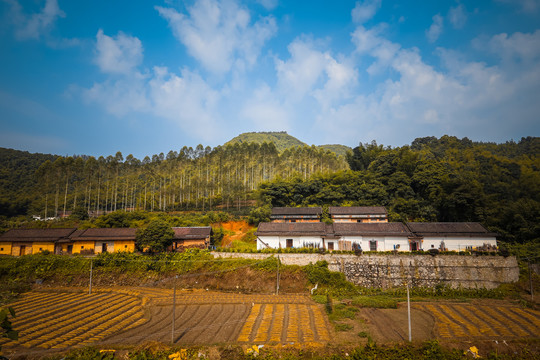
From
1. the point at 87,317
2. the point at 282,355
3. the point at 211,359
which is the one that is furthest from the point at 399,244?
the point at 87,317

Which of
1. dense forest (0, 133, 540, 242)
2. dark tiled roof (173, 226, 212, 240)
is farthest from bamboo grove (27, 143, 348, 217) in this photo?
dark tiled roof (173, 226, 212, 240)

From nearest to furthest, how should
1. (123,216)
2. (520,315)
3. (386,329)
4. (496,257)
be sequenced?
(386,329)
(520,315)
(496,257)
(123,216)

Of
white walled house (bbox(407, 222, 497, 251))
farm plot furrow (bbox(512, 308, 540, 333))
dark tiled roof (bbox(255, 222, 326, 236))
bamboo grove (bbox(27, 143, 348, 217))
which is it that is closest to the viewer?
farm plot furrow (bbox(512, 308, 540, 333))

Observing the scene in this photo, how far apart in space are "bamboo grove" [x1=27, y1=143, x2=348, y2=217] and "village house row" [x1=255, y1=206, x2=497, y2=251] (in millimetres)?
21759

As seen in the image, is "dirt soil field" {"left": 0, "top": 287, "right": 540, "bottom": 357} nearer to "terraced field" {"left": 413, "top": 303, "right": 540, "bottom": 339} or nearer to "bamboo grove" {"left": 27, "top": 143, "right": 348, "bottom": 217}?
"terraced field" {"left": 413, "top": 303, "right": 540, "bottom": 339}

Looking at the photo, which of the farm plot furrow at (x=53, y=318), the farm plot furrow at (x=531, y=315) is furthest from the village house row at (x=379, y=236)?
the farm plot furrow at (x=53, y=318)

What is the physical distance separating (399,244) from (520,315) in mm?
11951

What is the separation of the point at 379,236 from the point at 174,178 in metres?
45.6

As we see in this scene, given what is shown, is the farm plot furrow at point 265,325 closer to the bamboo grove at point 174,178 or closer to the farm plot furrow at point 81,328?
the farm plot furrow at point 81,328

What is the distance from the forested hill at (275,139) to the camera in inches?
5059

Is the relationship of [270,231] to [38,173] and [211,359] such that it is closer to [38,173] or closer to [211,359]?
[211,359]

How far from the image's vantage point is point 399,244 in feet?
105

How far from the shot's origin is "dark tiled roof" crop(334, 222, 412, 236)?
32125 mm

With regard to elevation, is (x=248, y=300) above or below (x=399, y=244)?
below
